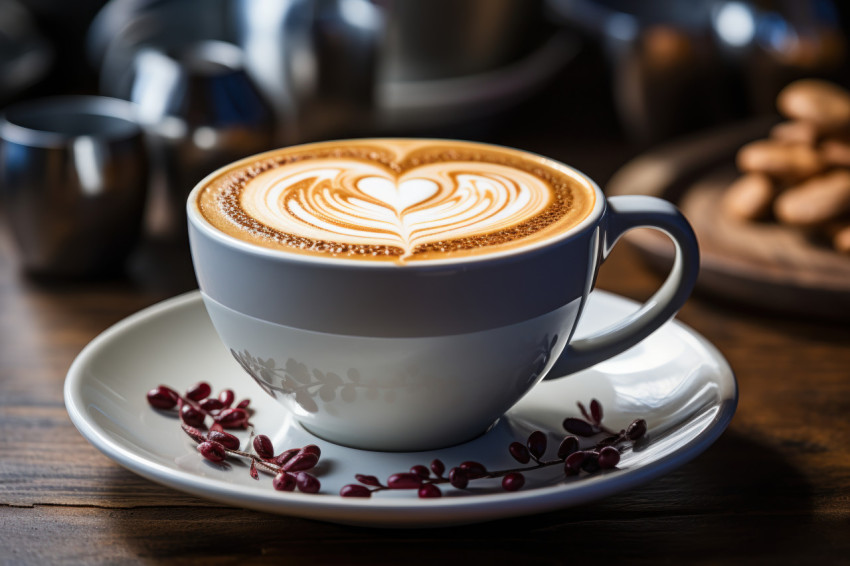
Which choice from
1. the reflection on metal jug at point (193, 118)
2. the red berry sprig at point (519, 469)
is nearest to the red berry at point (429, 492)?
the red berry sprig at point (519, 469)

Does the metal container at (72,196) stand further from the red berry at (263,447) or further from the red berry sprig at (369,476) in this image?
the red berry at (263,447)

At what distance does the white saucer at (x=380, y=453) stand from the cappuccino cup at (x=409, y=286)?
0.04 metres

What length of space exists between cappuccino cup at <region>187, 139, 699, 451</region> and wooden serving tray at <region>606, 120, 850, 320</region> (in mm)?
352

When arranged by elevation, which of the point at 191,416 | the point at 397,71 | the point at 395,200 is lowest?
the point at 397,71

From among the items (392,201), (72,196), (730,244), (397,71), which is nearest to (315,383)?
(392,201)

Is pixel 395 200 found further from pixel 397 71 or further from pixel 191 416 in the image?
pixel 397 71

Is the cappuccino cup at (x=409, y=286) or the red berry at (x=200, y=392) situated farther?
the red berry at (x=200, y=392)

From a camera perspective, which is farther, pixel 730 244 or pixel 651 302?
pixel 730 244

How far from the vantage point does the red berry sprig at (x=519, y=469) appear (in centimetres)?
69

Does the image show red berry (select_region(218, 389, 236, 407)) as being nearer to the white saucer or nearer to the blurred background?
the white saucer

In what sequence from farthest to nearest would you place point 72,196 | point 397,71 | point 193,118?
point 397,71, point 193,118, point 72,196

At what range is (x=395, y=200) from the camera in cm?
81

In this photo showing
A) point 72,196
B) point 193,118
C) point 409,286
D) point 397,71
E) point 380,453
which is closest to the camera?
point 409,286

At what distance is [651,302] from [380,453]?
0.25 m
